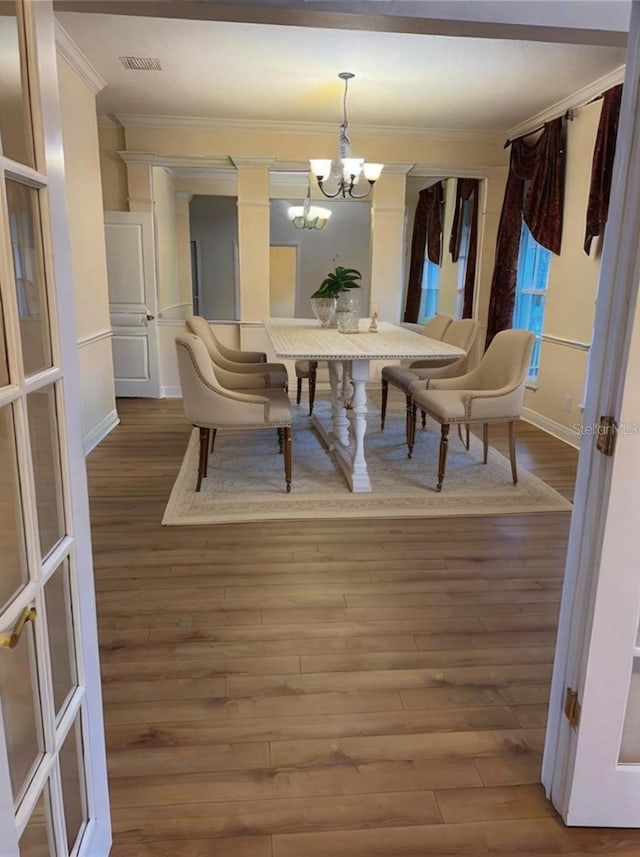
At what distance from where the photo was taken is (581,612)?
141 centimetres

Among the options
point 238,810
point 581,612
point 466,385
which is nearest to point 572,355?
point 466,385

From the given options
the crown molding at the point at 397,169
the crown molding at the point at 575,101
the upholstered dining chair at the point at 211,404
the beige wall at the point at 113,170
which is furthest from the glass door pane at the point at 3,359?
the crown molding at the point at 397,169

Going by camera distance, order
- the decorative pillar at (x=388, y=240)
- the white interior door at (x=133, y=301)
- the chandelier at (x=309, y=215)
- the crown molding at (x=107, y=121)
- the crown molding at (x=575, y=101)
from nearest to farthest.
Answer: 1. the crown molding at (x=575, y=101)
2. the crown molding at (x=107, y=121)
3. the white interior door at (x=133, y=301)
4. the decorative pillar at (x=388, y=240)
5. the chandelier at (x=309, y=215)

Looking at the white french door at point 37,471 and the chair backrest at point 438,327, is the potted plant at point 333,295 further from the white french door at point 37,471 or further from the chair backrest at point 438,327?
the white french door at point 37,471

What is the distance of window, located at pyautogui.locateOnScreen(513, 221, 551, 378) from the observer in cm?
551

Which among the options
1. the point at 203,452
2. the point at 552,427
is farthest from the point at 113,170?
the point at 552,427

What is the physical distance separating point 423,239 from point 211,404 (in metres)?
5.74

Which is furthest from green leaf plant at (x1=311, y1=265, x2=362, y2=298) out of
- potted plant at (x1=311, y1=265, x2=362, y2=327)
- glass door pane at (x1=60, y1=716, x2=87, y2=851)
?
glass door pane at (x1=60, y1=716, x2=87, y2=851)

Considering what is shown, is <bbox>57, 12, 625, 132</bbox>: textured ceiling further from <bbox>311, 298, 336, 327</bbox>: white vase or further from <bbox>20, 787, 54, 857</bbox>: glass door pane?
<bbox>20, 787, 54, 857</bbox>: glass door pane

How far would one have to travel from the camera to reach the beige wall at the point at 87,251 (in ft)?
13.2

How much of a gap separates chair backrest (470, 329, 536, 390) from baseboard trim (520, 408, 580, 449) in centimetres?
107

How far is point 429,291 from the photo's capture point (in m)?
8.43

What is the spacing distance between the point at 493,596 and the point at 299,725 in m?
1.10

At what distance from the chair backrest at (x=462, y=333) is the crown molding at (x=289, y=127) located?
2.35 meters
